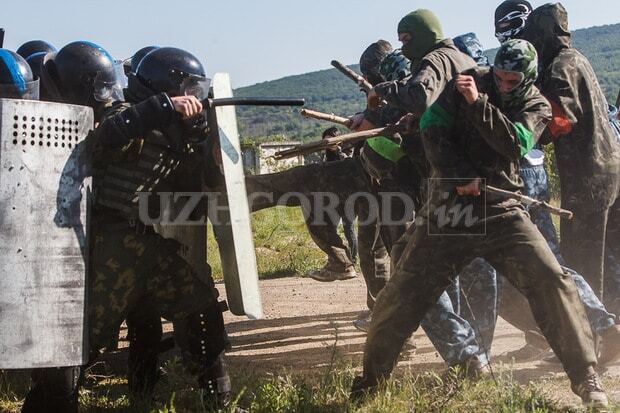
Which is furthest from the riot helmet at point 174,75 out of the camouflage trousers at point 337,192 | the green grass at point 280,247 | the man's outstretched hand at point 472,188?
the green grass at point 280,247

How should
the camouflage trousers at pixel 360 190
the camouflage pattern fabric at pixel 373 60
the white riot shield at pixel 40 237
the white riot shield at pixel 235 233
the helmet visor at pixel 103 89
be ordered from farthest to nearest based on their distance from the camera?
1. the camouflage pattern fabric at pixel 373 60
2. the camouflage trousers at pixel 360 190
3. the helmet visor at pixel 103 89
4. the white riot shield at pixel 235 233
5. the white riot shield at pixel 40 237

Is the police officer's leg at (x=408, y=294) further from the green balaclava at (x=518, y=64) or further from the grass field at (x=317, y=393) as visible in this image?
the green balaclava at (x=518, y=64)

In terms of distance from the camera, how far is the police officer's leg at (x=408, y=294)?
15.5 ft

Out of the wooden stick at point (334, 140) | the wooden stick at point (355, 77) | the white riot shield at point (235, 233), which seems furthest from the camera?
the wooden stick at point (355, 77)

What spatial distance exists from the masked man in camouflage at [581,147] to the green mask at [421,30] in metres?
0.62

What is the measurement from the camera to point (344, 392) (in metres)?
5.02

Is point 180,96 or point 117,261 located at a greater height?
point 180,96

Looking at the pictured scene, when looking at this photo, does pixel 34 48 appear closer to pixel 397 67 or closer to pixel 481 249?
pixel 397 67

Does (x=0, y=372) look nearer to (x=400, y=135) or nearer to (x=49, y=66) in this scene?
(x=49, y=66)

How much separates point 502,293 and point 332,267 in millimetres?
2769


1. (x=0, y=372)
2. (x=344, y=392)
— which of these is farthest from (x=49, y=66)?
(x=344, y=392)

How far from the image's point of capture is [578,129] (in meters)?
5.89

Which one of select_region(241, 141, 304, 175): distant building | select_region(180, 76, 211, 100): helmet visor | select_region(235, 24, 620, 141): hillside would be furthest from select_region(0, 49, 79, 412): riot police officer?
select_region(235, 24, 620, 141): hillside

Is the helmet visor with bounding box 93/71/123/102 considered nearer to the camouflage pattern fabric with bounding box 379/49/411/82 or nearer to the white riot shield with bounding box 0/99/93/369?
the white riot shield with bounding box 0/99/93/369
